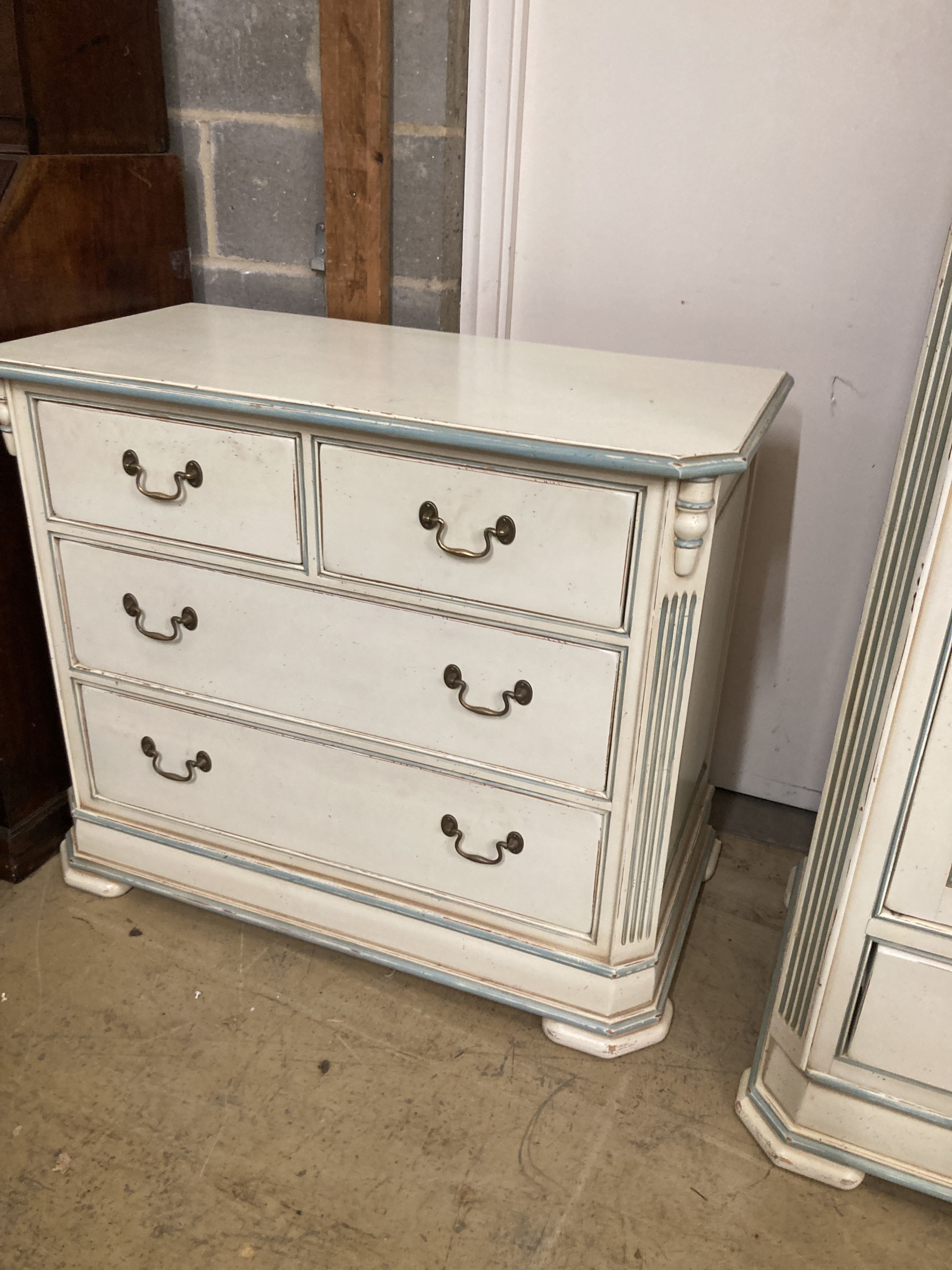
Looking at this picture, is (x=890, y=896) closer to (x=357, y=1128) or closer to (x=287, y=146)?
(x=357, y=1128)

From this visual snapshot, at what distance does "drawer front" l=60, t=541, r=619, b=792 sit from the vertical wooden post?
2.21 feet

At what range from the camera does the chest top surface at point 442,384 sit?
46.1 inches

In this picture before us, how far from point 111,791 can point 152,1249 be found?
0.75m

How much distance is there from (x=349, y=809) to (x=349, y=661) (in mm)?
264

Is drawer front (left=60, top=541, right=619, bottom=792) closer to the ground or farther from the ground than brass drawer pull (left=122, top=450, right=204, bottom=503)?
closer to the ground

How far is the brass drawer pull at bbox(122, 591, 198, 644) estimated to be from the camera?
1506 millimetres

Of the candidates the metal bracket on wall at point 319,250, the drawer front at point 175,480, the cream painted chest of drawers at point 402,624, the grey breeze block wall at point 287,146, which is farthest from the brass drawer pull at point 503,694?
the metal bracket on wall at point 319,250

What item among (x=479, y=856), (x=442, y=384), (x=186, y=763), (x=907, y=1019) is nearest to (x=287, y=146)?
(x=442, y=384)

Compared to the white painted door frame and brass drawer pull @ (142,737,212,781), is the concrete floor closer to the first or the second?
brass drawer pull @ (142,737,212,781)

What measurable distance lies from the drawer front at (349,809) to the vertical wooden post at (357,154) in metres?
0.84

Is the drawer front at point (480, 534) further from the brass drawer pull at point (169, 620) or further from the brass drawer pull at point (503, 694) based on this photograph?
the brass drawer pull at point (169, 620)

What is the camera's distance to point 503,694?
1.35 m

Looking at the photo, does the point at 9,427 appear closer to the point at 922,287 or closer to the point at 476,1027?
the point at 476,1027

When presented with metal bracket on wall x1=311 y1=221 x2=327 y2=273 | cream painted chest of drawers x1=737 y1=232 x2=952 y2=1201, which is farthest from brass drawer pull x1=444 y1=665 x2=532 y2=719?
metal bracket on wall x1=311 y1=221 x2=327 y2=273
